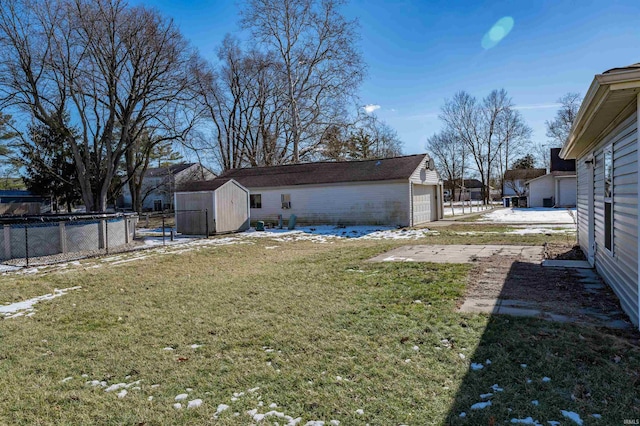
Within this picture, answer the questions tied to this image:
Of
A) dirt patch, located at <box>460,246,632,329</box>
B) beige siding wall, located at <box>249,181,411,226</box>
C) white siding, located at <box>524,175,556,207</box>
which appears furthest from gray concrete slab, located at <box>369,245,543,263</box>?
white siding, located at <box>524,175,556,207</box>

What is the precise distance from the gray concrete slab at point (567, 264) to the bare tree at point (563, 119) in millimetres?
35827

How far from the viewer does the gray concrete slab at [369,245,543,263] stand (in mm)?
8280

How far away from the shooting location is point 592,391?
2.74 m

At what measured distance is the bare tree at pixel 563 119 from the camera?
3792 cm

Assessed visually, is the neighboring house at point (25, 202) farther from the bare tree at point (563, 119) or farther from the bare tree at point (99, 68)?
the bare tree at point (563, 119)

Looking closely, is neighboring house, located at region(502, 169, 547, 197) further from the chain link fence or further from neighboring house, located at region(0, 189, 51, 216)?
neighboring house, located at region(0, 189, 51, 216)

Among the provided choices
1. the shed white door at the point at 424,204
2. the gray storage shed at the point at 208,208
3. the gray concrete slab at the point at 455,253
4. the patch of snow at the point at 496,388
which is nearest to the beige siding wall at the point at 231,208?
the gray storage shed at the point at 208,208

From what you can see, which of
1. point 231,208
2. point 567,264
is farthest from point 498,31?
point 231,208

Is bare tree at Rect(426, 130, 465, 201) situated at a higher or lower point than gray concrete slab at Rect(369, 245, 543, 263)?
higher

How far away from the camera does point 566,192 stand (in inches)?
1190

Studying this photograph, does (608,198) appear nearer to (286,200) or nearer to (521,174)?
(286,200)

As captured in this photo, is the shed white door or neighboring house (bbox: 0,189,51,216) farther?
neighboring house (bbox: 0,189,51,216)

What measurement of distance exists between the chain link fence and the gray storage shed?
3.08m

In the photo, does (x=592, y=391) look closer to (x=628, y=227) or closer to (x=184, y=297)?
(x=628, y=227)
